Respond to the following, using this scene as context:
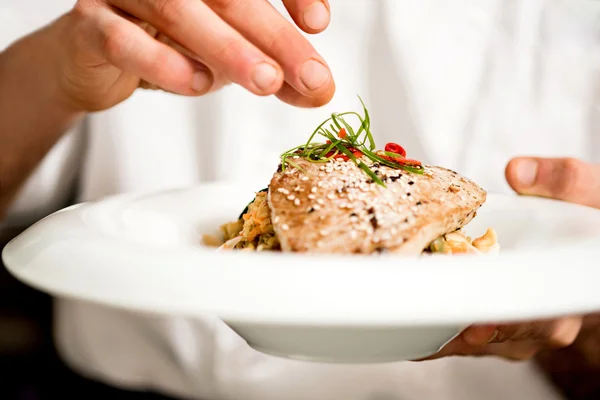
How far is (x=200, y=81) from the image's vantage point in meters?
1.00

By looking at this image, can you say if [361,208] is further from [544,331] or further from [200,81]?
[544,331]

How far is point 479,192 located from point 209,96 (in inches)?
52.1

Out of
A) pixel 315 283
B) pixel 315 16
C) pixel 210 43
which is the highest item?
pixel 315 16

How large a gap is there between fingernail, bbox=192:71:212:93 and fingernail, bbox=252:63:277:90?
4.3 inches

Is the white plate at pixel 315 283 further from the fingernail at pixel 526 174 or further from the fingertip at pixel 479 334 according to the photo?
the fingernail at pixel 526 174

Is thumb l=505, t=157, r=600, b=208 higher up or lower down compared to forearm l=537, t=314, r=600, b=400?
higher up

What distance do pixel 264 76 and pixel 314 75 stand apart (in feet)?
0.34

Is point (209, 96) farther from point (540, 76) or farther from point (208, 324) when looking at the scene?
point (540, 76)

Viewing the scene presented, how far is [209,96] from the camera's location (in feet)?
7.20

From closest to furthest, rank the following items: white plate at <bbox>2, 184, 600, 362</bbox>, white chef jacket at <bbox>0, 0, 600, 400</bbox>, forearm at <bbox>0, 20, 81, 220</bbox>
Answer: white plate at <bbox>2, 184, 600, 362</bbox> → forearm at <bbox>0, 20, 81, 220</bbox> → white chef jacket at <bbox>0, 0, 600, 400</bbox>

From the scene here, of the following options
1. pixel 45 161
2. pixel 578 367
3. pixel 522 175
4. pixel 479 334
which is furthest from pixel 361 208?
pixel 578 367

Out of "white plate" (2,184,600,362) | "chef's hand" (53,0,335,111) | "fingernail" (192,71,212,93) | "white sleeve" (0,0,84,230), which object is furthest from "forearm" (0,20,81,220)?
"white plate" (2,184,600,362)

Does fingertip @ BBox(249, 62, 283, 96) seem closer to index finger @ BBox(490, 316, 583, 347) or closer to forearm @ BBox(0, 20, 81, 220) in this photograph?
index finger @ BBox(490, 316, 583, 347)

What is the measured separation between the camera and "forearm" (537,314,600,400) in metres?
2.16
